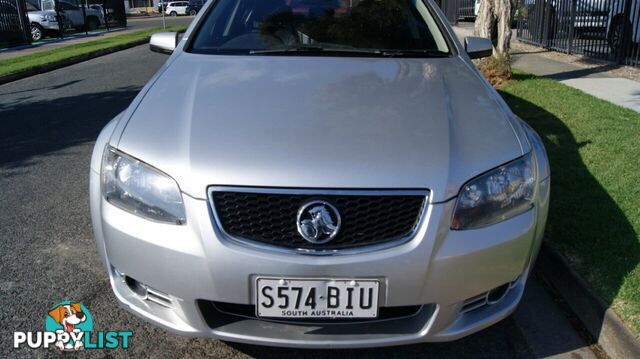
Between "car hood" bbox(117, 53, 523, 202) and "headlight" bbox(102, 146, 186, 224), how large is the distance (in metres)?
0.04

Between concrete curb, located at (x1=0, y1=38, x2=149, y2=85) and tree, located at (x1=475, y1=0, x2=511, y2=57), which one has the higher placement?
tree, located at (x1=475, y1=0, x2=511, y2=57)

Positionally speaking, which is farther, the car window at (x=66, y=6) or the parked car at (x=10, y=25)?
the car window at (x=66, y=6)

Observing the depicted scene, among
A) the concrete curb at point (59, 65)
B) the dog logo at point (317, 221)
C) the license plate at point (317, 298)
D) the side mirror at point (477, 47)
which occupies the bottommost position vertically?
the concrete curb at point (59, 65)

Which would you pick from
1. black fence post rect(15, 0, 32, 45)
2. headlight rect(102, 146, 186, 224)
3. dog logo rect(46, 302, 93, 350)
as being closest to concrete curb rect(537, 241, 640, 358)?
headlight rect(102, 146, 186, 224)

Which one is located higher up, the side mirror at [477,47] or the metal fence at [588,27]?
the side mirror at [477,47]

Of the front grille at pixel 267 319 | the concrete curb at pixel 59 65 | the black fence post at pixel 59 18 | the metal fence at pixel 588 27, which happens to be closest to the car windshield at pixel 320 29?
the front grille at pixel 267 319

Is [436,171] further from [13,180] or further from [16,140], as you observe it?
[16,140]

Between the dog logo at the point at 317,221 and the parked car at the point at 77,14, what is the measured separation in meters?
24.6

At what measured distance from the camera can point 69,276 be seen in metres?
3.23

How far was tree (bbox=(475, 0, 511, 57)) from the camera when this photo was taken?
841 centimetres

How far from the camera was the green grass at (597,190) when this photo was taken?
293 cm

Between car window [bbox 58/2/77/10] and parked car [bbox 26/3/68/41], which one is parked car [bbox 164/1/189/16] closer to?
car window [bbox 58/2/77/10]

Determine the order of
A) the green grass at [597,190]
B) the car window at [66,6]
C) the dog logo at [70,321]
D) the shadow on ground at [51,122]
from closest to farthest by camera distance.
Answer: the dog logo at [70,321] < the green grass at [597,190] < the shadow on ground at [51,122] < the car window at [66,6]

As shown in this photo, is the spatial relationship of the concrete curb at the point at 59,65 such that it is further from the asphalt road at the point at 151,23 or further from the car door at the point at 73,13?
the asphalt road at the point at 151,23
